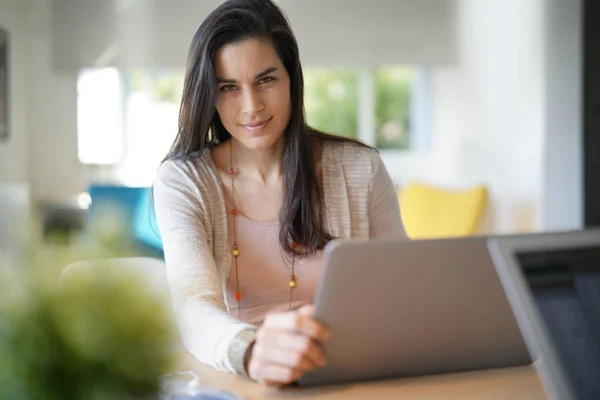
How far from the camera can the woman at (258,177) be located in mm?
1618

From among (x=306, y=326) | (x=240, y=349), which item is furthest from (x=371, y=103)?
(x=306, y=326)

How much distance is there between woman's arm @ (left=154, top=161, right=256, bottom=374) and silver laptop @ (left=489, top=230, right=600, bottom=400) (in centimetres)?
31

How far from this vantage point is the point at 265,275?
1.68 m

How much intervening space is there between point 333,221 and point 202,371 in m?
0.64

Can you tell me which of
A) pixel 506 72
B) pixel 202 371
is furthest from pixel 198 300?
pixel 506 72

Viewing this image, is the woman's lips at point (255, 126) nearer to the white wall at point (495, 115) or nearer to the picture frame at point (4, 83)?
the white wall at point (495, 115)

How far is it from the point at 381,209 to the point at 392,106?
13.7ft

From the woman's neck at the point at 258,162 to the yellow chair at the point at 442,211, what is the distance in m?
2.41

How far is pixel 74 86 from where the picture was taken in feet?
18.6

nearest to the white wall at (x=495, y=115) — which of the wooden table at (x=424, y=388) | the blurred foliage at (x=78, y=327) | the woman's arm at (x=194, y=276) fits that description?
the woman's arm at (x=194, y=276)

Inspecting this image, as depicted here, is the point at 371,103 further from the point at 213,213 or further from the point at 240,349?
the point at 240,349

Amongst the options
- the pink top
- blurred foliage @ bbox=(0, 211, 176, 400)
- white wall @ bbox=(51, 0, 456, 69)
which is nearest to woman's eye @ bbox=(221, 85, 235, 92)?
the pink top

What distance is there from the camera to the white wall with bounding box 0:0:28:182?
17.4ft

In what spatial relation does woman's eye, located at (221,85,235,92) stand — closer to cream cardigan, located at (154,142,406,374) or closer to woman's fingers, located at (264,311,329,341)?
cream cardigan, located at (154,142,406,374)
